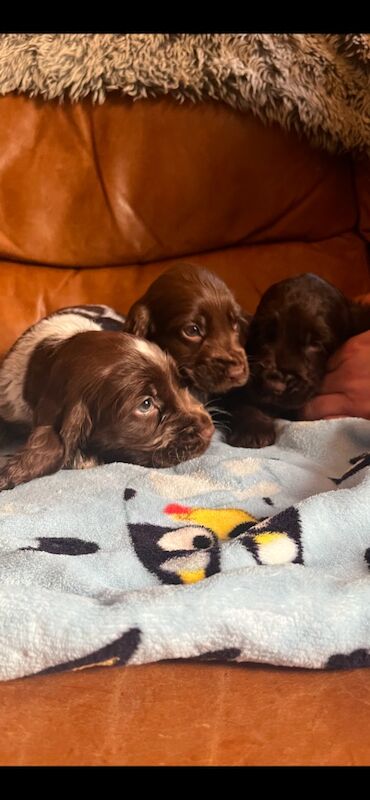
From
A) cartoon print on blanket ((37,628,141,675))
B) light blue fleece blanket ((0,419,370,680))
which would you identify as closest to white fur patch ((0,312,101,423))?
light blue fleece blanket ((0,419,370,680))

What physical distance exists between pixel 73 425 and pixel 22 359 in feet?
1.63

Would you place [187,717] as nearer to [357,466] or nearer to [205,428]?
[357,466]

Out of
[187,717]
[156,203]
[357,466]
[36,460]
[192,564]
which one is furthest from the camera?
[156,203]

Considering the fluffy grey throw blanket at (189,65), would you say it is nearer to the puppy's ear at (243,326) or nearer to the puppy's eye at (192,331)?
the puppy's ear at (243,326)

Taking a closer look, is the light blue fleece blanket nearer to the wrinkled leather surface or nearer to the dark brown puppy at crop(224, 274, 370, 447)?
the wrinkled leather surface

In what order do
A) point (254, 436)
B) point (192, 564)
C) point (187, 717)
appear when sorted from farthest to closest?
point (254, 436), point (192, 564), point (187, 717)

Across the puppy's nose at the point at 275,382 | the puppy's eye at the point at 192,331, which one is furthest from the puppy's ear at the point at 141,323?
the puppy's nose at the point at 275,382

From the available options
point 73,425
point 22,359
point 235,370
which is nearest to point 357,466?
point 235,370

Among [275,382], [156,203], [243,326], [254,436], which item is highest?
[156,203]

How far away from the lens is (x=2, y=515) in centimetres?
176

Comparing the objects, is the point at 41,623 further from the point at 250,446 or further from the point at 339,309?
the point at 339,309

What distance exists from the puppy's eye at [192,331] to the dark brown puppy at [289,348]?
0.22 meters

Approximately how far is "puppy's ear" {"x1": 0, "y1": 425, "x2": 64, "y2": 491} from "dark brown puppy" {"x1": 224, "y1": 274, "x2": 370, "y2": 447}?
0.56 meters

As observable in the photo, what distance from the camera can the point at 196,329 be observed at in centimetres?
244
